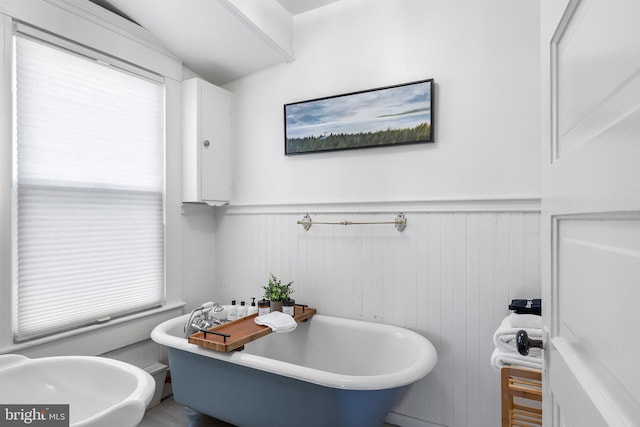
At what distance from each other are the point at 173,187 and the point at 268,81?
108 centimetres

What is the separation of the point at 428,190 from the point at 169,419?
2.18 metres

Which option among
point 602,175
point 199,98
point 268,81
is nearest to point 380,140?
point 268,81

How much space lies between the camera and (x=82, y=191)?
2.09 metres

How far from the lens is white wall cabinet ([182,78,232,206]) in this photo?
2645mm

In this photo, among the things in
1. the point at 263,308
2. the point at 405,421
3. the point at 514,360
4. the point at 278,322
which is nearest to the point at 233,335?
the point at 278,322

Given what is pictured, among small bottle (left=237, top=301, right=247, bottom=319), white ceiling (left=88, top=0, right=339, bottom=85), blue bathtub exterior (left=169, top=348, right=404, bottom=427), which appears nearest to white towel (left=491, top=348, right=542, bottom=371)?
blue bathtub exterior (left=169, top=348, right=404, bottom=427)

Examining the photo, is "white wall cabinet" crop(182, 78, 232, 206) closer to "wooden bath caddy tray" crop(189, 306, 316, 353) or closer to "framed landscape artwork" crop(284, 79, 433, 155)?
"framed landscape artwork" crop(284, 79, 433, 155)

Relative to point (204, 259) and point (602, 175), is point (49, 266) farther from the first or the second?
point (602, 175)

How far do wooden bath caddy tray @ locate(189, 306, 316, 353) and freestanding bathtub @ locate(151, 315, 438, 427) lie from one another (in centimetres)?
5

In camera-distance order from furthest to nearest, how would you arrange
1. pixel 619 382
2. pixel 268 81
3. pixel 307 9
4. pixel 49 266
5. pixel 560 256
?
pixel 268 81 → pixel 307 9 → pixel 49 266 → pixel 560 256 → pixel 619 382

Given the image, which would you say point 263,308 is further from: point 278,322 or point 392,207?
point 392,207

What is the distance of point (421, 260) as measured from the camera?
219 centimetres

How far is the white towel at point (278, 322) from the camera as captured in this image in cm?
209

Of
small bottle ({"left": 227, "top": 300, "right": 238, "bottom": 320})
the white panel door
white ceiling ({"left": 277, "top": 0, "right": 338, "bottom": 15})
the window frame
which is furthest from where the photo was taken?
small bottle ({"left": 227, "top": 300, "right": 238, "bottom": 320})
